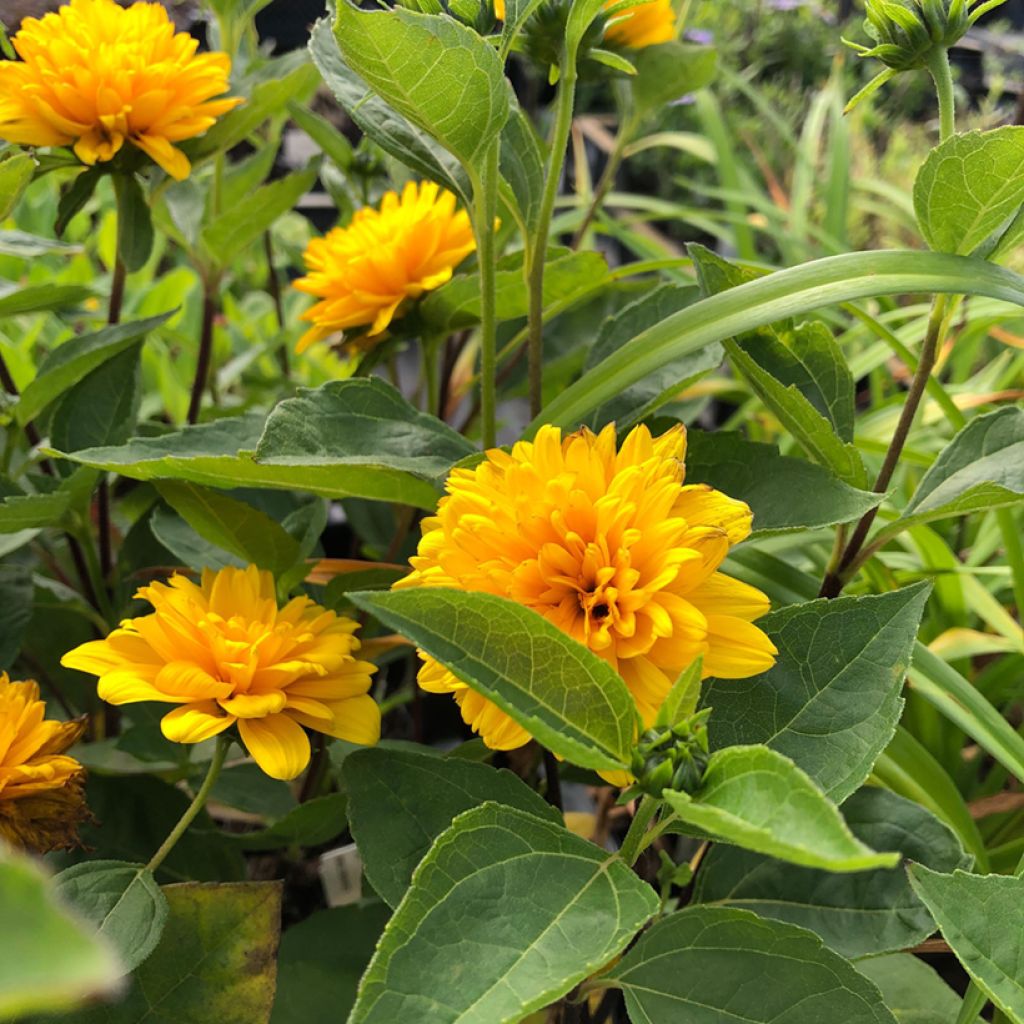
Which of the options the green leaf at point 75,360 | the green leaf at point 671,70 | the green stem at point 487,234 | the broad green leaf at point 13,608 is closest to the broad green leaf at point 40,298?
the green leaf at point 75,360

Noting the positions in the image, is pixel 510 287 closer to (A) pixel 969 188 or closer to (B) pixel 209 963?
(A) pixel 969 188

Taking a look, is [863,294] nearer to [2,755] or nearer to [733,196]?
[2,755]

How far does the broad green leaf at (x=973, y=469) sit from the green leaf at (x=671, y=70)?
31 centimetres

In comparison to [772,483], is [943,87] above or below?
above

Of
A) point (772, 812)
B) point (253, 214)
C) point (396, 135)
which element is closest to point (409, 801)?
point (772, 812)

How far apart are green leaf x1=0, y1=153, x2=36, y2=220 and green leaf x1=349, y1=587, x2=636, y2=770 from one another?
28 centimetres

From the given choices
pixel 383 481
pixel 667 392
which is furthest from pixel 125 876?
pixel 667 392

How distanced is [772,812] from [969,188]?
0.23 m

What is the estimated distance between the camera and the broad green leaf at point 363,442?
1.16 feet

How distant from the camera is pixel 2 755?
0.35 metres

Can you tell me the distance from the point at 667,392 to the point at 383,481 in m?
0.12

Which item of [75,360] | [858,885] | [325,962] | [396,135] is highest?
[396,135]

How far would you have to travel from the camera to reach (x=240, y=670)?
0.34 meters

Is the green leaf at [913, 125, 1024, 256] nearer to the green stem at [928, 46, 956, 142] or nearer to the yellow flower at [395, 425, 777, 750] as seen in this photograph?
the green stem at [928, 46, 956, 142]
